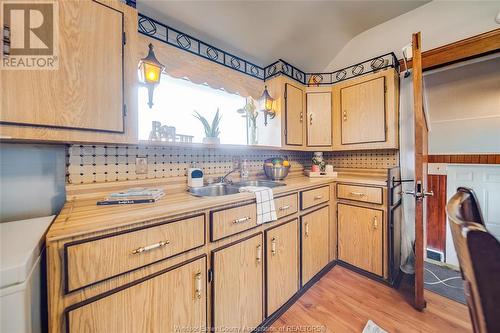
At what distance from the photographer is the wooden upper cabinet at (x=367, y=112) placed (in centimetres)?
184

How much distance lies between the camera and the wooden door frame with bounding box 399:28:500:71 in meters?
1.39

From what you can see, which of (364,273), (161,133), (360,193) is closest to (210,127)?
(161,133)

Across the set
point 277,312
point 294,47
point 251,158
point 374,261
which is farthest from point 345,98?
point 277,312

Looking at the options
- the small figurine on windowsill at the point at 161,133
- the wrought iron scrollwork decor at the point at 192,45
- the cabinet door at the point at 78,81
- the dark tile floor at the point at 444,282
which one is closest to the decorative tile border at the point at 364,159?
Result: the dark tile floor at the point at 444,282

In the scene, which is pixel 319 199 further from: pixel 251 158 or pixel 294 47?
pixel 294 47

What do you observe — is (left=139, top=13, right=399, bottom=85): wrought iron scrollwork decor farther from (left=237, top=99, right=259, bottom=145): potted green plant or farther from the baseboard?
the baseboard

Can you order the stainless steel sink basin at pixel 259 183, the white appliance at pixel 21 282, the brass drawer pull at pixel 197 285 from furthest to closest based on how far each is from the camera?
the stainless steel sink basin at pixel 259 183, the brass drawer pull at pixel 197 285, the white appliance at pixel 21 282

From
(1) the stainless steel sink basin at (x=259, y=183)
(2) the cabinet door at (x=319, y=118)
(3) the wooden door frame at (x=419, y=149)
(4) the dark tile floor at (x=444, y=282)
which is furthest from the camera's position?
(2) the cabinet door at (x=319, y=118)

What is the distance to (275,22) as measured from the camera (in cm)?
173

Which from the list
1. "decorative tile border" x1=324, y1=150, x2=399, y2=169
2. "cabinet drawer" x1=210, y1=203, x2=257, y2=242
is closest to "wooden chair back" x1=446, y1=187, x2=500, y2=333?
"cabinet drawer" x1=210, y1=203, x2=257, y2=242

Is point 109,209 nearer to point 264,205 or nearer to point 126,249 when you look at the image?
point 126,249

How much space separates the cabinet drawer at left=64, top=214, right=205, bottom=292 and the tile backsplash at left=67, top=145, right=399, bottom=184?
0.60 meters

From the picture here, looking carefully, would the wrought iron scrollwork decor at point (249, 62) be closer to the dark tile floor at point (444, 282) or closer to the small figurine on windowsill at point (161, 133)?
the small figurine on windowsill at point (161, 133)

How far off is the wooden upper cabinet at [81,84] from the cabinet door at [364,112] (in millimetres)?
2039
